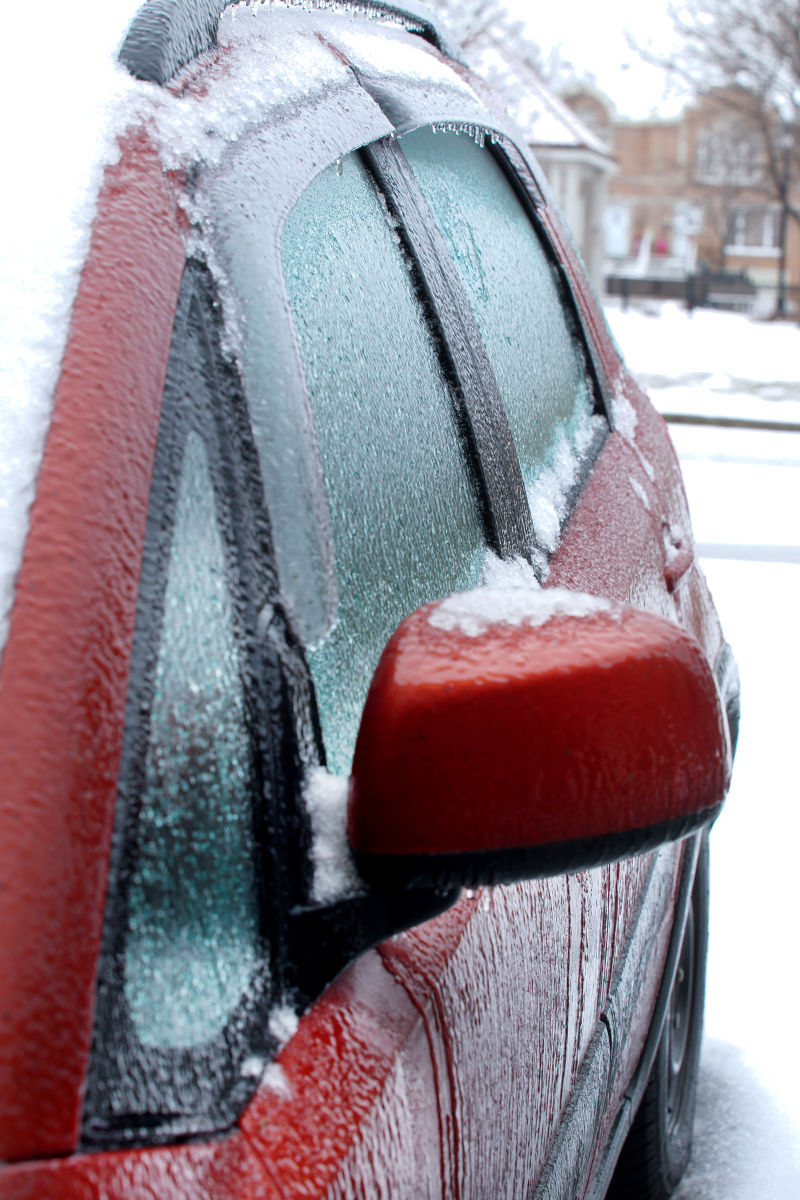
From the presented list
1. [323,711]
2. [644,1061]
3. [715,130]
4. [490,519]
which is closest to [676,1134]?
[644,1061]

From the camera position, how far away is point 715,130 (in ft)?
139

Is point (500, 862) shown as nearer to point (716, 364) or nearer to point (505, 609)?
point (505, 609)

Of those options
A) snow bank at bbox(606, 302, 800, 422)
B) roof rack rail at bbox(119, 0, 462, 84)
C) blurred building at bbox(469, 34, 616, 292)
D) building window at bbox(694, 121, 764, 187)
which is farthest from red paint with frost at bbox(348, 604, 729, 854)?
building window at bbox(694, 121, 764, 187)

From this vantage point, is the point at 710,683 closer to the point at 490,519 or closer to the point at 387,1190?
the point at 387,1190

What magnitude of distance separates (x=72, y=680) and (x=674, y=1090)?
1.87m

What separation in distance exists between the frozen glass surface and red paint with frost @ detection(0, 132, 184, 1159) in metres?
0.04

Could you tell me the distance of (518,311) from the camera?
1.90m

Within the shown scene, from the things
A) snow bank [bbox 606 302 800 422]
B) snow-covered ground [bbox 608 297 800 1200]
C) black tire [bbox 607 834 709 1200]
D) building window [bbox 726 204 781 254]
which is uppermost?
black tire [bbox 607 834 709 1200]

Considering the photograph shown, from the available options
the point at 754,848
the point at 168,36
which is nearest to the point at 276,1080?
the point at 168,36

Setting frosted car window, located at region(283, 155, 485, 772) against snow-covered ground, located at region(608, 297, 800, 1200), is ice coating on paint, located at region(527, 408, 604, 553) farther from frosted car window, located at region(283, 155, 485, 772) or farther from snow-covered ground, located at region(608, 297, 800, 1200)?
snow-covered ground, located at region(608, 297, 800, 1200)

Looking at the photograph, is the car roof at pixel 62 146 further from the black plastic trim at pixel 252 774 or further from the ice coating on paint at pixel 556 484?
the ice coating on paint at pixel 556 484

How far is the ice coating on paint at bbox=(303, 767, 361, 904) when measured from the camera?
0.86m

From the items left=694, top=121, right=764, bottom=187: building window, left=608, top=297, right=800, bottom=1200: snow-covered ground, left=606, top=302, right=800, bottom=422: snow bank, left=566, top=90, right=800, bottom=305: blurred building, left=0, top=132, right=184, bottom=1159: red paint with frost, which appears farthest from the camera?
left=566, top=90, right=800, bottom=305: blurred building

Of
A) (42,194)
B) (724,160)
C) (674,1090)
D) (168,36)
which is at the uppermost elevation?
(168,36)
